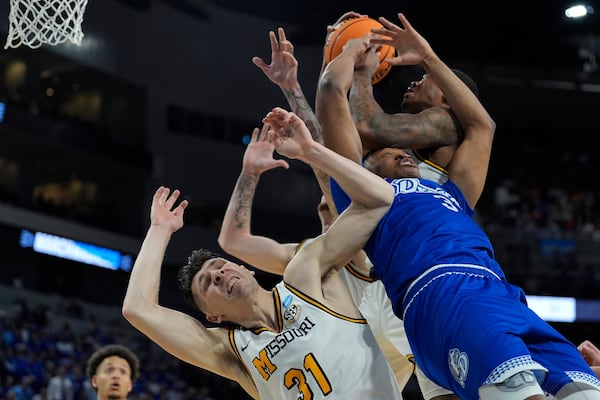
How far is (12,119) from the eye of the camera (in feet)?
70.5

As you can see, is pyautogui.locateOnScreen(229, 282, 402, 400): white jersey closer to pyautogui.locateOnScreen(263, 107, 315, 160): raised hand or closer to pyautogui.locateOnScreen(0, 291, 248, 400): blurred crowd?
pyautogui.locateOnScreen(263, 107, 315, 160): raised hand

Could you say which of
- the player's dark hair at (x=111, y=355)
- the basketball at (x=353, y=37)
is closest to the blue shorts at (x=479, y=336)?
the basketball at (x=353, y=37)

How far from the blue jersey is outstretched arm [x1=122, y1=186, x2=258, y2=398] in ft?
2.78

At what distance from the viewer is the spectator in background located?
Result: 5863 mm

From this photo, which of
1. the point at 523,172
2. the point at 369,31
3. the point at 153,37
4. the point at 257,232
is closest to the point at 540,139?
the point at 523,172

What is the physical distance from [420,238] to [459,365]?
557 millimetres

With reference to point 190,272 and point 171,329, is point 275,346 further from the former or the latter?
point 190,272

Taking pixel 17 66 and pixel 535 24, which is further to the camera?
pixel 17 66

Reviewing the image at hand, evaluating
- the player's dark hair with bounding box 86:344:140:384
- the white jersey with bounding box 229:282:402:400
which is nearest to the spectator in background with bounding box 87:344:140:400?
the player's dark hair with bounding box 86:344:140:384

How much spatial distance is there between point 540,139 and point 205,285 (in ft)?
72.9

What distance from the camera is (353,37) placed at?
13.9 feet

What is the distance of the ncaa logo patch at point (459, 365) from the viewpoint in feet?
9.45

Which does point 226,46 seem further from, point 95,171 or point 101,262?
point 101,262

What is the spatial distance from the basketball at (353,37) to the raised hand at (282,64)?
7.3 inches
